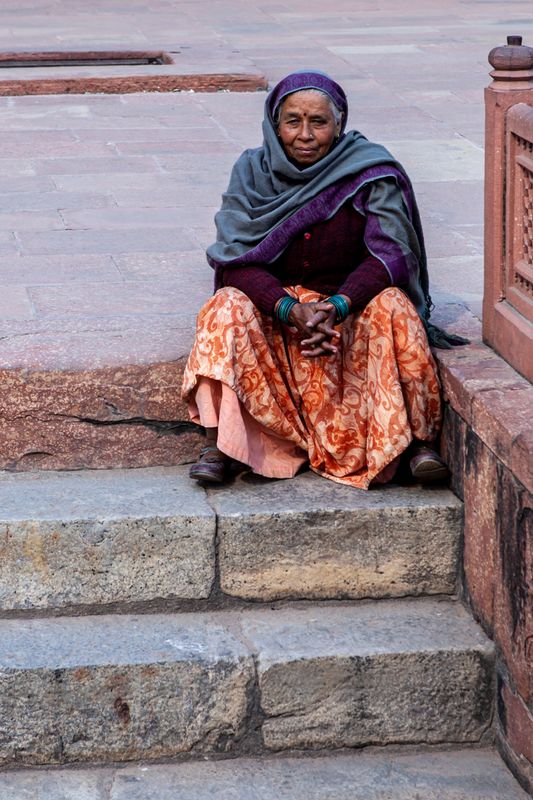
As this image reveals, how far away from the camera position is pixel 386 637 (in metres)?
3.44

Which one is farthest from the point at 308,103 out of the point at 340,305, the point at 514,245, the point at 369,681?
the point at 369,681

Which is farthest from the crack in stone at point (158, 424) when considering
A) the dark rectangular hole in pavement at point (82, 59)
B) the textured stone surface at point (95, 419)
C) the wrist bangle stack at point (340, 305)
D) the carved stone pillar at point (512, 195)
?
the dark rectangular hole in pavement at point (82, 59)

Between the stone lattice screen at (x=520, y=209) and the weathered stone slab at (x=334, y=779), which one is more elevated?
the stone lattice screen at (x=520, y=209)

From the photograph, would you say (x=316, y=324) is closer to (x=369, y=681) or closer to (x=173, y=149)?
(x=369, y=681)

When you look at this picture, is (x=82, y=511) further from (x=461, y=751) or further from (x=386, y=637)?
(x=461, y=751)

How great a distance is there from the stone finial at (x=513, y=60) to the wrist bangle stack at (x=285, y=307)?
0.78 meters

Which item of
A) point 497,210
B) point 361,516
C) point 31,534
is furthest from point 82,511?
point 497,210

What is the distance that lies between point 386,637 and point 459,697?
0.24 metres

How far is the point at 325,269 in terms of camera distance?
3.76 m

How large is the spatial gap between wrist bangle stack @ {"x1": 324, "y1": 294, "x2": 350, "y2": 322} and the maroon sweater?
2 cm

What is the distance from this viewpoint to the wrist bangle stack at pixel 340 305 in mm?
3574

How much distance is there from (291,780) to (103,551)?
2.44ft

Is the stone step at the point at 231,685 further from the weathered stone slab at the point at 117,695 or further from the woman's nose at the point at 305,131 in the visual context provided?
the woman's nose at the point at 305,131

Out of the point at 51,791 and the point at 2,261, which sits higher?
A: the point at 2,261
